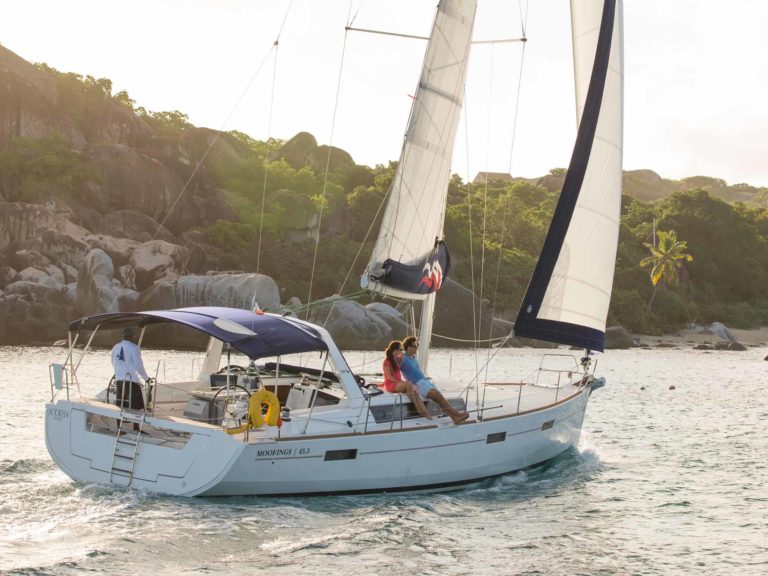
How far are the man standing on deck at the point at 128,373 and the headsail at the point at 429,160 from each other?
4.64 meters

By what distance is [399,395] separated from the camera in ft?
47.9

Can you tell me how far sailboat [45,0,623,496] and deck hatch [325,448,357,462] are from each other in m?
0.02

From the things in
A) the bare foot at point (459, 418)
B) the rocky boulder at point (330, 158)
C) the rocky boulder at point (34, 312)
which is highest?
the rocky boulder at point (330, 158)

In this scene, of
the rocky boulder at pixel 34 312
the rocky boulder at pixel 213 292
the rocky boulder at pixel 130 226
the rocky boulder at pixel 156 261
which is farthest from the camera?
the rocky boulder at pixel 130 226

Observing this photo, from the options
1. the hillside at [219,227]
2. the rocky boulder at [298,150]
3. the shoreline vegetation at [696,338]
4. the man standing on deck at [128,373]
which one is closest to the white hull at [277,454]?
the man standing on deck at [128,373]

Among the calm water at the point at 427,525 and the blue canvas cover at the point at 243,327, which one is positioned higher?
the blue canvas cover at the point at 243,327

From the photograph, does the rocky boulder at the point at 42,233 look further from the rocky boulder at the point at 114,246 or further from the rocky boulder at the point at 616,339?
the rocky boulder at the point at 616,339

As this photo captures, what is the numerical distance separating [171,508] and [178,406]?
3315 mm

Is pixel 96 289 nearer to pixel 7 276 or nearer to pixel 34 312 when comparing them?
pixel 34 312

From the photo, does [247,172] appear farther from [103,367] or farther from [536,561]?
[536,561]

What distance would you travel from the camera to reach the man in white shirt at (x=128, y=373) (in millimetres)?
13672

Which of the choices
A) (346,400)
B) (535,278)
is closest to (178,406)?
(346,400)

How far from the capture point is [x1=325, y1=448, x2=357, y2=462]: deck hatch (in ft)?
44.3

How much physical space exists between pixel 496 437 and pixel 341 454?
10.3 ft
